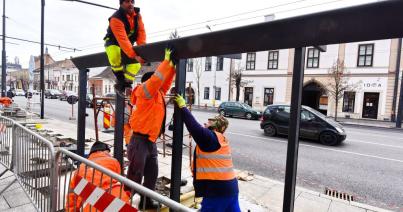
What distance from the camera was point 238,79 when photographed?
29859 millimetres

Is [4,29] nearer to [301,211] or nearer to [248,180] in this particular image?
[248,180]

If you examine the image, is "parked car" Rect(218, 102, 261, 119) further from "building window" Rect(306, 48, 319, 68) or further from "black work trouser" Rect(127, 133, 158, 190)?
"black work trouser" Rect(127, 133, 158, 190)

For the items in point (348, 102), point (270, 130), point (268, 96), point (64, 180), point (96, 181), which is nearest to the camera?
point (96, 181)

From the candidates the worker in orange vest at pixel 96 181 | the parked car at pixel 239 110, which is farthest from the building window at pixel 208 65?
the worker in orange vest at pixel 96 181

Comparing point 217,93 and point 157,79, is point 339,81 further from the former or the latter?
point 157,79

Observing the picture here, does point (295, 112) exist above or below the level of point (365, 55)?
below

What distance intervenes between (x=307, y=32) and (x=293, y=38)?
0.11m

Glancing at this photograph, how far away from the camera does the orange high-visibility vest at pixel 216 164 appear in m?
2.79

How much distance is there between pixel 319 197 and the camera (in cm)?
461

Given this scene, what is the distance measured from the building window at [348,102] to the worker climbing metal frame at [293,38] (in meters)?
25.3

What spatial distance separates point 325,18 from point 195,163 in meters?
1.94

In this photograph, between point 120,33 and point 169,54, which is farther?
point 120,33

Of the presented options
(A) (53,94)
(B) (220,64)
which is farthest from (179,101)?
(A) (53,94)

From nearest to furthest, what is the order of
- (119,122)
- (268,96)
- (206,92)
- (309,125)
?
(119,122) → (309,125) → (268,96) → (206,92)
